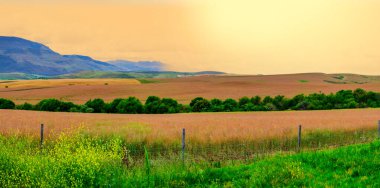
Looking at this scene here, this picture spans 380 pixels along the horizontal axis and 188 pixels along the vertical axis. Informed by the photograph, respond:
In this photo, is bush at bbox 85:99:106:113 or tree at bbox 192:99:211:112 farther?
tree at bbox 192:99:211:112

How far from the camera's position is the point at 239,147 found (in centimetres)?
2278

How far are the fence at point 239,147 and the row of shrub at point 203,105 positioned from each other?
113 feet

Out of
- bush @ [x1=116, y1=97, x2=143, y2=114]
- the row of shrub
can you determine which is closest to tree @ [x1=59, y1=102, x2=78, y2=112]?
the row of shrub

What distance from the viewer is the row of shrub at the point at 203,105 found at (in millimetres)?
59219

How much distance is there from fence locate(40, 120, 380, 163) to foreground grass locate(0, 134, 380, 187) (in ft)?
12.1

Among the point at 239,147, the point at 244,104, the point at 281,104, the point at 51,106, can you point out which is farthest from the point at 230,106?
the point at 239,147

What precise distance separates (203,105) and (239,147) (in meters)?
38.5

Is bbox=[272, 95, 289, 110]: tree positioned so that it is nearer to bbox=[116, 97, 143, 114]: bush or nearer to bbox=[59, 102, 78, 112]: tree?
bbox=[116, 97, 143, 114]: bush

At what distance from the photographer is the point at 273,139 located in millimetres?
24531

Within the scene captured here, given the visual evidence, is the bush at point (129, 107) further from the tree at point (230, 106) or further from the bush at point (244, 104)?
the bush at point (244, 104)

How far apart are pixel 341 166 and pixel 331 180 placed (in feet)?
5.98

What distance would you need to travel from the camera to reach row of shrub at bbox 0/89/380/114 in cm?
5922

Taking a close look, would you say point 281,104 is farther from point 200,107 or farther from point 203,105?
point 200,107

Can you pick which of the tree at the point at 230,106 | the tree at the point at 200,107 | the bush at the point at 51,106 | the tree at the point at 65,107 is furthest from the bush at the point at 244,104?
the bush at the point at 51,106
